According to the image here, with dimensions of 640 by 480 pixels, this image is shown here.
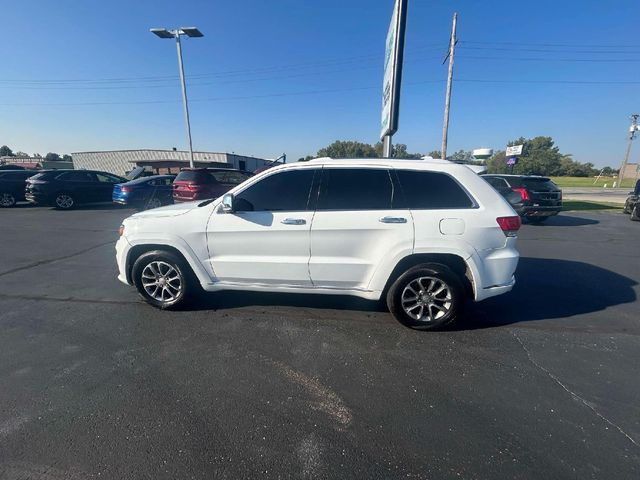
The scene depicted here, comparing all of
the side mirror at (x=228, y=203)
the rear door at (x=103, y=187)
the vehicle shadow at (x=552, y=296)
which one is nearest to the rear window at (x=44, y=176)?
the rear door at (x=103, y=187)

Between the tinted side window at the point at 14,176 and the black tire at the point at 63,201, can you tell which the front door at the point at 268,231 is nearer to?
the black tire at the point at 63,201

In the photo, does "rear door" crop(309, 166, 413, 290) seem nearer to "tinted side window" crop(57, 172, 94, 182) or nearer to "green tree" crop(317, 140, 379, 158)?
"tinted side window" crop(57, 172, 94, 182)

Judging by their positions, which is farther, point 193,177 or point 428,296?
point 193,177

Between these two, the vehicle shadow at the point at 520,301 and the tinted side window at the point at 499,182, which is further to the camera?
the tinted side window at the point at 499,182

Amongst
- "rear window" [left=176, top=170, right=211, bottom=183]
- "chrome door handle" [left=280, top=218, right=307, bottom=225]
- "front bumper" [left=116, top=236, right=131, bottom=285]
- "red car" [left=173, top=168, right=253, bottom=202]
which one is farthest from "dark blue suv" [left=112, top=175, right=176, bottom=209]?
"chrome door handle" [left=280, top=218, right=307, bottom=225]

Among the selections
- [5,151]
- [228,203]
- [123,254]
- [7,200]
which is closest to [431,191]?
[228,203]

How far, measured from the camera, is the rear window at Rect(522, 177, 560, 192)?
10344 mm

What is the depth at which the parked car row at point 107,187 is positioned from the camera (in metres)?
10.3

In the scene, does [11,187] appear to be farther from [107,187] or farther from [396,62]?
[396,62]

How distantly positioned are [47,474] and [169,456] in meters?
0.65

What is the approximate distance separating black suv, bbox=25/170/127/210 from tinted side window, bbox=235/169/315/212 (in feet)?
45.8

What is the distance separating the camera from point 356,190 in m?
3.33

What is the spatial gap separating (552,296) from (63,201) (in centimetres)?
1719

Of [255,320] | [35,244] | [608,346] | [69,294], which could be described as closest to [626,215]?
[608,346]
